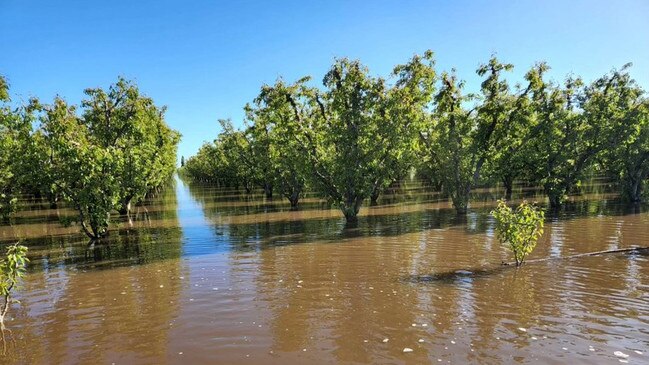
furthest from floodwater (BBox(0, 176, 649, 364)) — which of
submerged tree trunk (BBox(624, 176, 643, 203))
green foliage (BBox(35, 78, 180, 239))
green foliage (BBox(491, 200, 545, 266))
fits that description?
submerged tree trunk (BBox(624, 176, 643, 203))

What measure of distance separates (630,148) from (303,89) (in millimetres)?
26325

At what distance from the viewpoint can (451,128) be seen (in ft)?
91.5

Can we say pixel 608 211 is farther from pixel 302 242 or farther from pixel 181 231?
pixel 181 231

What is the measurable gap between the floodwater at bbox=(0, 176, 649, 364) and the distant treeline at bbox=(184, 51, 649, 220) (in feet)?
24.6

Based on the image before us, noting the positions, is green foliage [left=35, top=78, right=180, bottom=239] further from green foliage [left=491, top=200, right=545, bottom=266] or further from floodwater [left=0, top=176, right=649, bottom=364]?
green foliage [left=491, top=200, right=545, bottom=266]

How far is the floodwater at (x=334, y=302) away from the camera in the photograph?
7.46m

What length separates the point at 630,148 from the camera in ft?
106

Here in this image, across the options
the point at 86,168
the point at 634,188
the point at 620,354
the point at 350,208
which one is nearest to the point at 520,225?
the point at 620,354

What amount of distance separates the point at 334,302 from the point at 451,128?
20724 mm

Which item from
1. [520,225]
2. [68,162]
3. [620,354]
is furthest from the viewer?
[68,162]

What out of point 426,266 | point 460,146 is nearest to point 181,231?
point 426,266

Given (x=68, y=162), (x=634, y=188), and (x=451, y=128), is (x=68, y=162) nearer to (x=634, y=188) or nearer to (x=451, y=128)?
(x=451, y=128)

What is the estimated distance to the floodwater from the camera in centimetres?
746

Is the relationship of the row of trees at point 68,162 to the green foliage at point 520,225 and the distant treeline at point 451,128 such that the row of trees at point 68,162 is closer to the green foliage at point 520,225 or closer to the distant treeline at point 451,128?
the distant treeline at point 451,128
